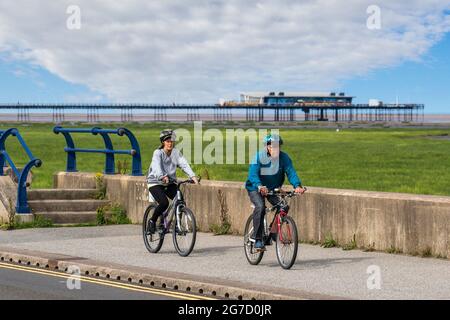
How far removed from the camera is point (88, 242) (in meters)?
15.2

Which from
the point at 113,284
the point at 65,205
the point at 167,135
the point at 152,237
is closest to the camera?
the point at 113,284

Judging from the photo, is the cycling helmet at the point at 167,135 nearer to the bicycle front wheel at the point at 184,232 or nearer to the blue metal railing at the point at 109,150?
the bicycle front wheel at the point at 184,232

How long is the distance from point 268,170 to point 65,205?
24.4 ft

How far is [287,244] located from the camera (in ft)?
38.4

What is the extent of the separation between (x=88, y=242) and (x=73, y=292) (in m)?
5.03

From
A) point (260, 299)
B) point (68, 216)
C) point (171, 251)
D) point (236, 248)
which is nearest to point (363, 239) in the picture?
point (236, 248)

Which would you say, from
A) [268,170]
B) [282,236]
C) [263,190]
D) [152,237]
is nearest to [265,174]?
[268,170]

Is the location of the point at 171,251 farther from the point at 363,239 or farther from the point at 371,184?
the point at 371,184

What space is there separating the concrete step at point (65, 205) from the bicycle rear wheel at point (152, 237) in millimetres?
4587

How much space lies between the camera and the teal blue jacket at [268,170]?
1195cm

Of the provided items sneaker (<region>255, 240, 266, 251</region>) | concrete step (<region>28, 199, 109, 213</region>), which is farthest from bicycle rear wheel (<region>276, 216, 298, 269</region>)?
concrete step (<region>28, 199, 109, 213</region>)

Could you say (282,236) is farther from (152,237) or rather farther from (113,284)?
(152,237)
